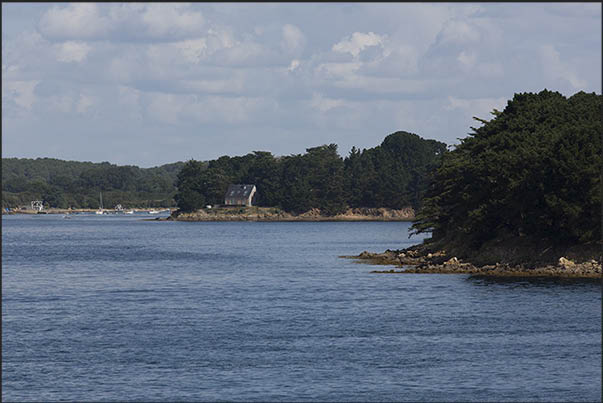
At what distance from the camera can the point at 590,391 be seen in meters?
40.4

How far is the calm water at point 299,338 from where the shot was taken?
4175 centimetres

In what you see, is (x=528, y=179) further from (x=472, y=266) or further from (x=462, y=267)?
(x=462, y=267)

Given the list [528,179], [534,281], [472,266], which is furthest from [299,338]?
[472,266]

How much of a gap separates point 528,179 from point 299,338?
41.2 meters

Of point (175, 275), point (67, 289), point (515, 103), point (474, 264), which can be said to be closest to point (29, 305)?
point (67, 289)

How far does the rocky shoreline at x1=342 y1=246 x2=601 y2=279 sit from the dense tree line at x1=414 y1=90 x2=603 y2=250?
2.48 meters

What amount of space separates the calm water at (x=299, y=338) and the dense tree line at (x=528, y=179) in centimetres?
776

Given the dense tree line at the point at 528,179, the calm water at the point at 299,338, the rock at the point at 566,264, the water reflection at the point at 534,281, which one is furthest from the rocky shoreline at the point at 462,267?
the calm water at the point at 299,338

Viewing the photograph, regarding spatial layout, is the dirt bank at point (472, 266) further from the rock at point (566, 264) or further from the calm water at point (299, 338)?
the calm water at point (299, 338)

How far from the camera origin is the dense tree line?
278 feet

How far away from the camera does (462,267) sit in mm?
94625

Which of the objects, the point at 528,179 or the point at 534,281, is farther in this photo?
the point at 528,179

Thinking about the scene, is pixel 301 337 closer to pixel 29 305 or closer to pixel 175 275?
pixel 29 305

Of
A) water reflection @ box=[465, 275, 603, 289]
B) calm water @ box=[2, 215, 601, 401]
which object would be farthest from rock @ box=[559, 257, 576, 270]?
calm water @ box=[2, 215, 601, 401]
